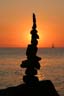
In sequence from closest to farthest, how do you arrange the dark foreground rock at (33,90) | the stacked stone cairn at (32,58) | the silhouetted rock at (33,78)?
the dark foreground rock at (33,90)
the silhouetted rock at (33,78)
the stacked stone cairn at (32,58)

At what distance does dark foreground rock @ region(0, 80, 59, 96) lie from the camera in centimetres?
2692

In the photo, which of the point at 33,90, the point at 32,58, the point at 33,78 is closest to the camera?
the point at 33,90

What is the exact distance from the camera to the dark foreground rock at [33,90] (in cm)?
2692

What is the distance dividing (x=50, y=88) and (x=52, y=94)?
1.41ft

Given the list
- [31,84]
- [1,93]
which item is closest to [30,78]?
[31,84]

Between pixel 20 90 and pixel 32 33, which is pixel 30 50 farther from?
pixel 20 90

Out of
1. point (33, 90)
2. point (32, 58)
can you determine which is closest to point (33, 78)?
point (33, 90)

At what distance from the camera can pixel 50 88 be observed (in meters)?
27.9

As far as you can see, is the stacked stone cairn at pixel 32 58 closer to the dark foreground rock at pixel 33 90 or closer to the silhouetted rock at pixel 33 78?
the silhouetted rock at pixel 33 78

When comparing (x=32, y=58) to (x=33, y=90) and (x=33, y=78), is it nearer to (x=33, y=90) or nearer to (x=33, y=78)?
(x=33, y=78)

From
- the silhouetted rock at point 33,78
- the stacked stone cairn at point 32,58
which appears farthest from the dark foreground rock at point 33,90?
the stacked stone cairn at point 32,58

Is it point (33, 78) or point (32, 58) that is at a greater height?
point (32, 58)

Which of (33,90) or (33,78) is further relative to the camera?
(33,78)

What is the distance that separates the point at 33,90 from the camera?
2730 centimetres
